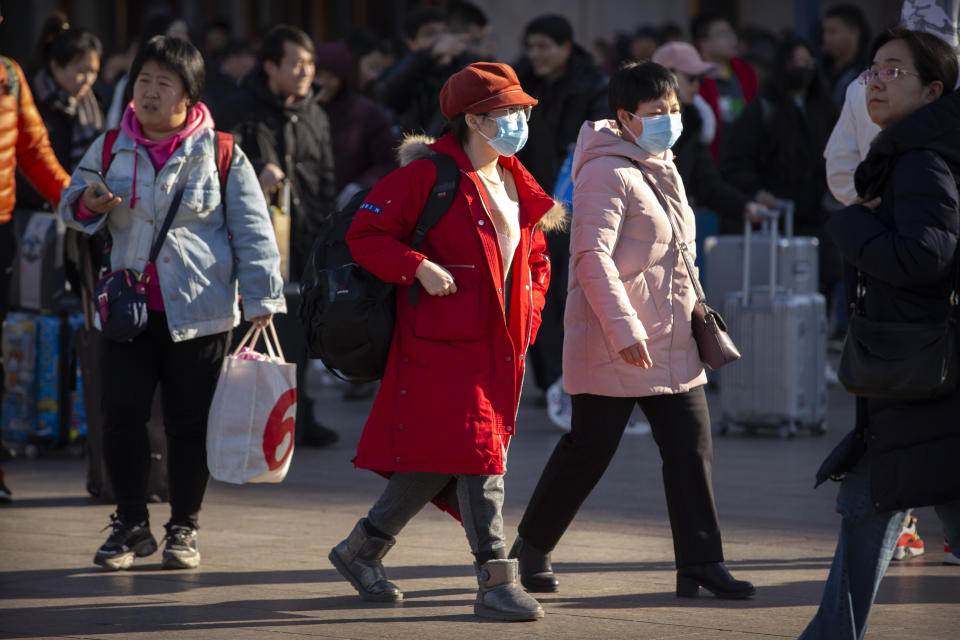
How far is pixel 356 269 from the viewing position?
5.06m

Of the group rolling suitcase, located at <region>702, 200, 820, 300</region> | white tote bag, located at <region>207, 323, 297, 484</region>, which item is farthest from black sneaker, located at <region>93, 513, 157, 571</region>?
rolling suitcase, located at <region>702, 200, 820, 300</region>

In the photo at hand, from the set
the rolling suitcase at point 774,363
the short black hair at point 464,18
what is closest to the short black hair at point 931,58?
the rolling suitcase at point 774,363

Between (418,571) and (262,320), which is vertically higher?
(262,320)

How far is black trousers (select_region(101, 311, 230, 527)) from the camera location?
5777 mm

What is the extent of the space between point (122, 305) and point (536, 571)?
172 centimetres

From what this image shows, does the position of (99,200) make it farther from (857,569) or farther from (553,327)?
(553,327)

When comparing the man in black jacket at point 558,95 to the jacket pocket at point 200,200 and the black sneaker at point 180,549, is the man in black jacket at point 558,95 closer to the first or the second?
the jacket pocket at point 200,200

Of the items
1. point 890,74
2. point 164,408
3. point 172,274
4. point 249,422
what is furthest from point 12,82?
point 890,74

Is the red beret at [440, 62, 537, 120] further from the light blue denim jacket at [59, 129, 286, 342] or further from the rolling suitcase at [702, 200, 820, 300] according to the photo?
the rolling suitcase at [702, 200, 820, 300]

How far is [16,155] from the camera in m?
7.28

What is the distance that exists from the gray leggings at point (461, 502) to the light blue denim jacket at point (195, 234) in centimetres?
95

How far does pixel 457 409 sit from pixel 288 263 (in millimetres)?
3649

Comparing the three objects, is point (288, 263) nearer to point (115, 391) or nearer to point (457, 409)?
point (115, 391)

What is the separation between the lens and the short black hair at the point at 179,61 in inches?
230
